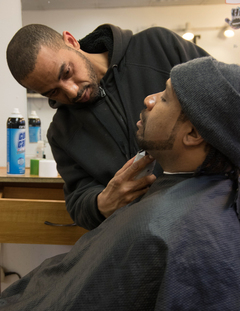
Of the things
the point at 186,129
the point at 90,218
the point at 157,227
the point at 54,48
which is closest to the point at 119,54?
the point at 54,48

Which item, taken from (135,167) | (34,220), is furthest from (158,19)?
(34,220)

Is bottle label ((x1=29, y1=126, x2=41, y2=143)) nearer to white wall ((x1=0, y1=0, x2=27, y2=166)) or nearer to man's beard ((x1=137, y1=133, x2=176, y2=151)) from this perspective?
white wall ((x1=0, y1=0, x2=27, y2=166))

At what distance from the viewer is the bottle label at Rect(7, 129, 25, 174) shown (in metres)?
1.58

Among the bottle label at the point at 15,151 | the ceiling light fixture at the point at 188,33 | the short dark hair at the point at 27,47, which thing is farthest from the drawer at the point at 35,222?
the ceiling light fixture at the point at 188,33

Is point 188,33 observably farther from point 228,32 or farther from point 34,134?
point 34,134

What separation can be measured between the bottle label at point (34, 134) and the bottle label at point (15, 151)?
0.95ft

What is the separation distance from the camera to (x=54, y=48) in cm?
114

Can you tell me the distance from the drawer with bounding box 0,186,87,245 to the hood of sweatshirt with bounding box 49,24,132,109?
1.88 ft

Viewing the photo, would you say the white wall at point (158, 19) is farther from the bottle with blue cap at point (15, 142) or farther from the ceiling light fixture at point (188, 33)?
the bottle with blue cap at point (15, 142)

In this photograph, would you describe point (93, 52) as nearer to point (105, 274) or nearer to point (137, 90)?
point (137, 90)

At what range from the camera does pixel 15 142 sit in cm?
158

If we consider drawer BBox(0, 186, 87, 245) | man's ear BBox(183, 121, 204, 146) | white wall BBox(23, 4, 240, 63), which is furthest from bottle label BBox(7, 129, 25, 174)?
man's ear BBox(183, 121, 204, 146)

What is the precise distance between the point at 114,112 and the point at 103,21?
35.4 inches

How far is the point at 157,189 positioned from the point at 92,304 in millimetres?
400
